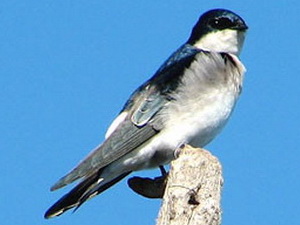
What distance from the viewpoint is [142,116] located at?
671cm

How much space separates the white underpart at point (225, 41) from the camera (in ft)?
23.5

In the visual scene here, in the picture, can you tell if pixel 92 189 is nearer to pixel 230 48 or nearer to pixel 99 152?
pixel 99 152

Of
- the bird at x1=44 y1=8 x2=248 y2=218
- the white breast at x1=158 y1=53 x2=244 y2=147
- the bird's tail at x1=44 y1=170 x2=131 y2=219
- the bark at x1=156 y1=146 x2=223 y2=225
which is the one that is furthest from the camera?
the white breast at x1=158 y1=53 x2=244 y2=147

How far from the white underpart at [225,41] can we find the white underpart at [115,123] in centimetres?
79

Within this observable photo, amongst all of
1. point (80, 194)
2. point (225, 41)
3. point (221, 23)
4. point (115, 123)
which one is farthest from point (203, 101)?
point (80, 194)

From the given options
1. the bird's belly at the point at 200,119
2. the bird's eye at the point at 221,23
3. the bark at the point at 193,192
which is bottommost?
the bark at the point at 193,192

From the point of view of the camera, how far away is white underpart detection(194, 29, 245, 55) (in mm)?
7168

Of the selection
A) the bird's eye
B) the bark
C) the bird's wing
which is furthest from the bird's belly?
the bark

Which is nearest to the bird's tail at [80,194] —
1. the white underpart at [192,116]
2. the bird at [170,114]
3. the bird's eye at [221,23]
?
the bird at [170,114]

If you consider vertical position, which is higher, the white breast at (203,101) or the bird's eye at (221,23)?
the bird's eye at (221,23)

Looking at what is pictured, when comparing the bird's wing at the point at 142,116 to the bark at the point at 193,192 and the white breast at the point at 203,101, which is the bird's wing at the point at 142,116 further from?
the bark at the point at 193,192

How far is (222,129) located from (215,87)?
0.89 ft

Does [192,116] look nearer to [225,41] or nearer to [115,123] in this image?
[115,123]

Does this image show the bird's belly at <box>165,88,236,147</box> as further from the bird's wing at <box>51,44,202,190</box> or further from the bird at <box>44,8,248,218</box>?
the bird's wing at <box>51,44,202,190</box>
